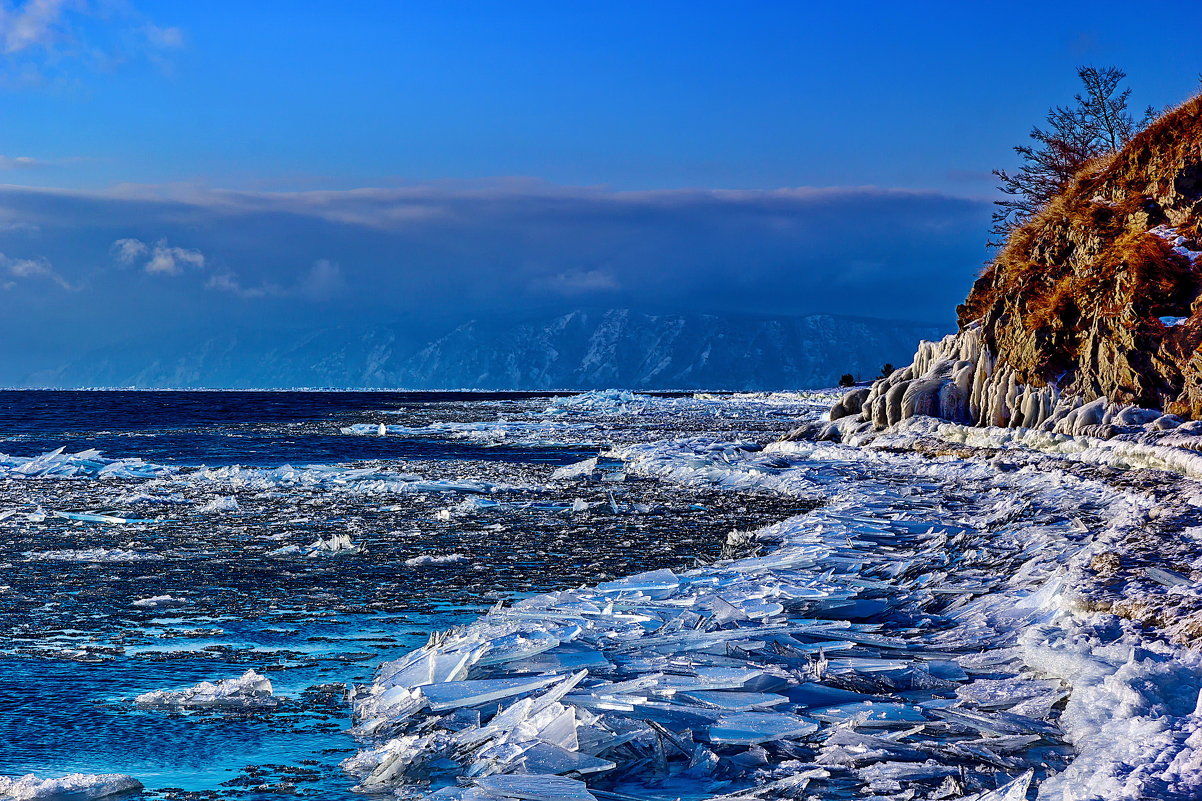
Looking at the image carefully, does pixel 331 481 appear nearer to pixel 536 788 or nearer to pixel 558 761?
pixel 558 761

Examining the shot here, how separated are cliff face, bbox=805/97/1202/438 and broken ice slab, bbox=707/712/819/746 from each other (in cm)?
1398

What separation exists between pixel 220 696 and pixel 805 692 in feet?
11.7

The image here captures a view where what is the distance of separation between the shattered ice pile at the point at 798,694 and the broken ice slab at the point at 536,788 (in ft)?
0.04

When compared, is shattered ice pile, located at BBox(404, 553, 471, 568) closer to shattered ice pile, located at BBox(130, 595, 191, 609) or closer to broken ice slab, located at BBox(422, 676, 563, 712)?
shattered ice pile, located at BBox(130, 595, 191, 609)

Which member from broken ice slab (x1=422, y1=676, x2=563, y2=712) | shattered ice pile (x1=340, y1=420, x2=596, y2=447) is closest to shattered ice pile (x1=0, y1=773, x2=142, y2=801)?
broken ice slab (x1=422, y1=676, x2=563, y2=712)

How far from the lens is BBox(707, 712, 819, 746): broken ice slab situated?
16.6 ft

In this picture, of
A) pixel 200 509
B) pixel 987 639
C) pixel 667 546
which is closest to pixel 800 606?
pixel 987 639

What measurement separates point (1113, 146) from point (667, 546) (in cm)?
2753

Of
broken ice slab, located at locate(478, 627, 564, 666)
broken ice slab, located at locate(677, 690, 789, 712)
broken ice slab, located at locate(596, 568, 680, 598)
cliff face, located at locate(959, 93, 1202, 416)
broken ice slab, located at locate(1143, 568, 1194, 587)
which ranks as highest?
cliff face, located at locate(959, 93, 1202, 416)

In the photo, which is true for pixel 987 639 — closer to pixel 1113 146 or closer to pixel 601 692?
pixel 601 692

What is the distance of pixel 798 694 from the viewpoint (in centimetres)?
576

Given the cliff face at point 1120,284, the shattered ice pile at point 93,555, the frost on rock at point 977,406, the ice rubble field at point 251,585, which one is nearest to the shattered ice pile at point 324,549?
the ice rubble field at point 251,585

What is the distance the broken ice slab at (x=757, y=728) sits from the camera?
5.07 m

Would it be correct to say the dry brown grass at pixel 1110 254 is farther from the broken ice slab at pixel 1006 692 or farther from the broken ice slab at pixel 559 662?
the broken ice slab at pixel 559 662
